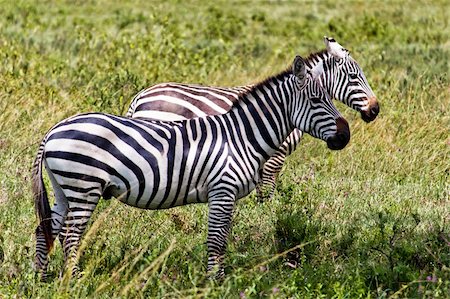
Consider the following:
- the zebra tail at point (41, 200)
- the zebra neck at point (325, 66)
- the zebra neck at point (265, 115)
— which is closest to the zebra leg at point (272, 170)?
the zebra neck at point (325, 66)

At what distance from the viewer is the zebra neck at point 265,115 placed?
639 cm

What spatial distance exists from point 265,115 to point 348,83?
997 mm

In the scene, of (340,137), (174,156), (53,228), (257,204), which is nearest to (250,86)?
(257,204)

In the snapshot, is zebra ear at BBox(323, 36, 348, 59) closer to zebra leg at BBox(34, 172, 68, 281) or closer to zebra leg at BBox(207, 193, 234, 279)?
zebra leg at BBox(207, 193, 234, 279)

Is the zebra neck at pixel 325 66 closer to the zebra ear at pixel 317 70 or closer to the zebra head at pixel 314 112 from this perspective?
the zebra ear at pixel 317 70

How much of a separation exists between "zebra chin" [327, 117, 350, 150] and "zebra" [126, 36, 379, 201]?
490mm

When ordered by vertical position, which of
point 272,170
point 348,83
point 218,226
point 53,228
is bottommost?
point 218,226

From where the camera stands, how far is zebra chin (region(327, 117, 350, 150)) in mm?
6359

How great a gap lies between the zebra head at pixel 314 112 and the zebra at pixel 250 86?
0.22m

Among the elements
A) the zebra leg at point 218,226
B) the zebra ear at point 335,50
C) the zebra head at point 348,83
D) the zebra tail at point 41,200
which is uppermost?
the zebra ear at point 335,50

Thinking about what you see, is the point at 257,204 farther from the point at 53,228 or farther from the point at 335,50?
the point at 53,228

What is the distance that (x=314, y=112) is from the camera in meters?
6.43

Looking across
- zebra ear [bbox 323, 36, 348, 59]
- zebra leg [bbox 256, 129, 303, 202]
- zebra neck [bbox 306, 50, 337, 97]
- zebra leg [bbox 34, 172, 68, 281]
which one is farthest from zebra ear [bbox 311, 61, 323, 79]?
zebra leg [bbox 34, 172, 68, 281]

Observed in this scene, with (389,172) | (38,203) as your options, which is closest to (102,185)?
(38,203)
